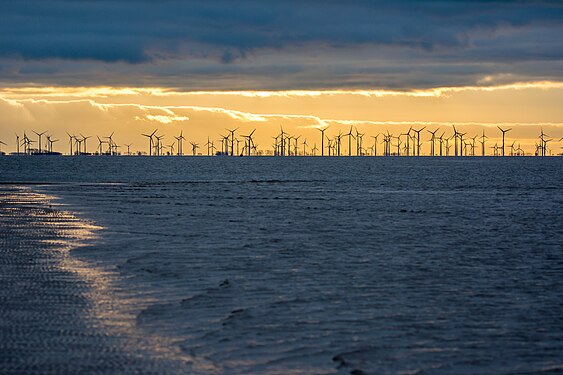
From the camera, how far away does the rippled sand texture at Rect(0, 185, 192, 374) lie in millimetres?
16922

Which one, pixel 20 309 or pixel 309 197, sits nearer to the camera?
pixel 20 309

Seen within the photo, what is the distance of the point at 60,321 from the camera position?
20.8 meters

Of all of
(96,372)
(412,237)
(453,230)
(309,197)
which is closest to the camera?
(96,372)

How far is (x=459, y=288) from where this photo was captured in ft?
89.9

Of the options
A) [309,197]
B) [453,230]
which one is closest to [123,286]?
[453,230]

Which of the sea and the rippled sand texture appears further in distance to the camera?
the sea

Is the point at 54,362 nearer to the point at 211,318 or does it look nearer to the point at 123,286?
the point at 211,318

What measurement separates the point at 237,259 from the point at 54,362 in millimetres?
17319

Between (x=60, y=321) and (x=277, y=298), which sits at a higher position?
(x=60, y=321)

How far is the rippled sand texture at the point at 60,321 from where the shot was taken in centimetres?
1692

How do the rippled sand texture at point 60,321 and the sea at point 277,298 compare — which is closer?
the rippled sand texture at point 60,321

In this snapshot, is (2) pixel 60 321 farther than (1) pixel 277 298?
No

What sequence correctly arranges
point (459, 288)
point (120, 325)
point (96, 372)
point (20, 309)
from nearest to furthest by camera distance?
point (96, 372) → point (120, 325) → point (20, 309) → point (459, 288)

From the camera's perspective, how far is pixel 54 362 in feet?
55.2
